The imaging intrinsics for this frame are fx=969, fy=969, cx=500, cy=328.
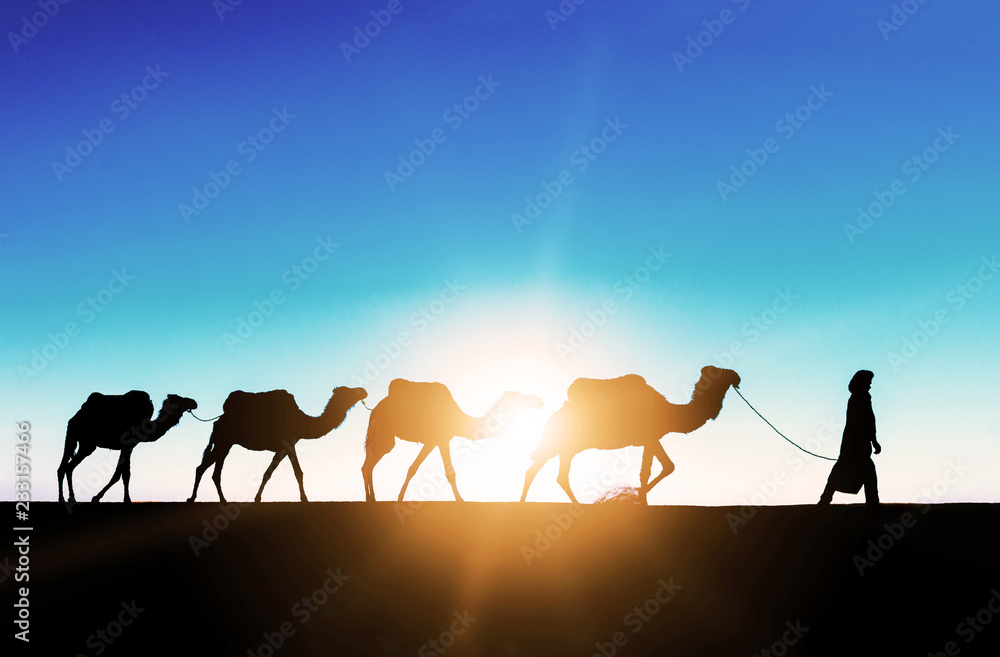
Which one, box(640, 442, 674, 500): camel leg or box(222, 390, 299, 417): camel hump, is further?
box(222, 390, 299, 417): camel hump

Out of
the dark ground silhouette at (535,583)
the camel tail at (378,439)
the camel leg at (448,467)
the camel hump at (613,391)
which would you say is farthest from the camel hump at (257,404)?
the camel hump at (613,391)

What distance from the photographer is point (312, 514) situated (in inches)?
594

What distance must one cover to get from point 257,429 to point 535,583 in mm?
8528

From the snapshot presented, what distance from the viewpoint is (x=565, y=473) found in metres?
17.3

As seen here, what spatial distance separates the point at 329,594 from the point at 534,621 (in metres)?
2.62

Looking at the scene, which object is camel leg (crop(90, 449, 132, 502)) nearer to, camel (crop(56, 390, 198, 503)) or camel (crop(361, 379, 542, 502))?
camel (crop(56, 390, 198, 503))

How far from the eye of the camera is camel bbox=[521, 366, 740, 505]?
1717 centimetres

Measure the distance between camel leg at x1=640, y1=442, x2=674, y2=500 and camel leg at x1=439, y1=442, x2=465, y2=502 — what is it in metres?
3.54

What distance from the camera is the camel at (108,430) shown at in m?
18.9

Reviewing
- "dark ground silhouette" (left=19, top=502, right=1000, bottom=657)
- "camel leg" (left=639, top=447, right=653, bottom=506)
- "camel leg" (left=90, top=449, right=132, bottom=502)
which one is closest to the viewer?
"dark ground silhouette" (left=19, top=502, right=1000, bottom=657)

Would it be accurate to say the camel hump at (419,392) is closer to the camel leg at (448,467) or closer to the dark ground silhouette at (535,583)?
the camel leg at (448,467)

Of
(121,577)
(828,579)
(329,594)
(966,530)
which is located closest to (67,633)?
(121,577)

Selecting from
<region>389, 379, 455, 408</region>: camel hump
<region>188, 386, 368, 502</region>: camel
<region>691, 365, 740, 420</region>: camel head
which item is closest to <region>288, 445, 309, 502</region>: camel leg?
<region>188, 386, 368, 502</region>: camel

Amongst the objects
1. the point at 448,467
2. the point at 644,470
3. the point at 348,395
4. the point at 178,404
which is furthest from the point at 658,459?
the point at 178,404
